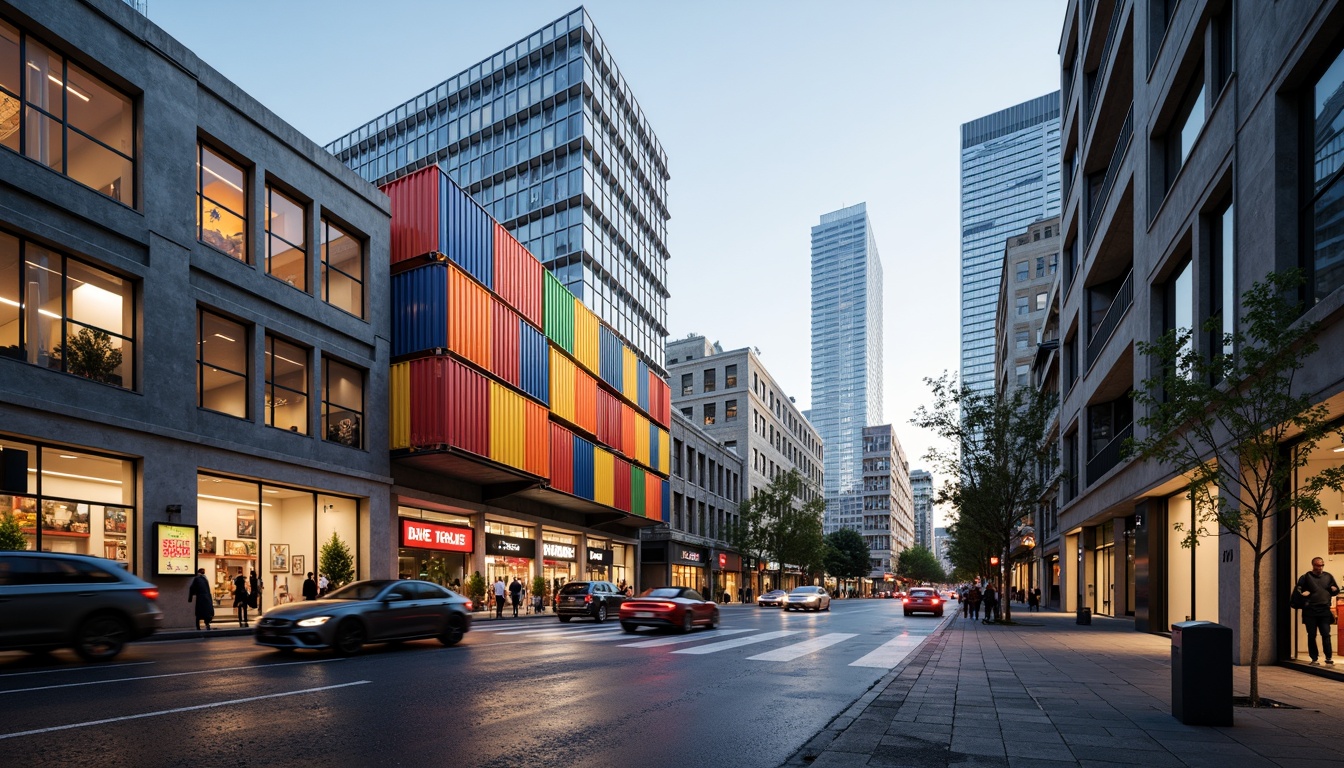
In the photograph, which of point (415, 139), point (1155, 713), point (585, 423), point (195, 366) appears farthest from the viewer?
point (415, 139)

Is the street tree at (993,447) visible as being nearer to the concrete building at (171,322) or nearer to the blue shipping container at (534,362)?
the blue shipping container at (534,362)

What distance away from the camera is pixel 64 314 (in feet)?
59.6

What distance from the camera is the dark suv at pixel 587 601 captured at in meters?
28.4

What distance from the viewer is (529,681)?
34.6ft

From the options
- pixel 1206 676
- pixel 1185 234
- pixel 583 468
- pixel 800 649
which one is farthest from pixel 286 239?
pixel 1206 676

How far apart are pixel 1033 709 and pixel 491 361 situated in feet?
82.7

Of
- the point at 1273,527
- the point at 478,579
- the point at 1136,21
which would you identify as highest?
the point at 1136,21

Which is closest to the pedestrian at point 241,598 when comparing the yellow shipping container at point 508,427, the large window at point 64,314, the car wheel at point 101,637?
the large window at point 64,314

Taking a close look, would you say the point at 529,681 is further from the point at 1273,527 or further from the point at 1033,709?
the point at 1273,527

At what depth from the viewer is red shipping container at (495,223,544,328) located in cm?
3300

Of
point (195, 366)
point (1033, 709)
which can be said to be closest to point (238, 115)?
point (195, 366)

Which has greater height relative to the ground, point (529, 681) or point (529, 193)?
point (529, 193)

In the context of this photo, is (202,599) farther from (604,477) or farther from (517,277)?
(604,477)

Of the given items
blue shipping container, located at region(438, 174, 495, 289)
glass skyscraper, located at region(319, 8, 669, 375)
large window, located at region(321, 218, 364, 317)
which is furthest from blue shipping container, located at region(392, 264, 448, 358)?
glass skyscraper, located at region(319, 8, 669, 375)
